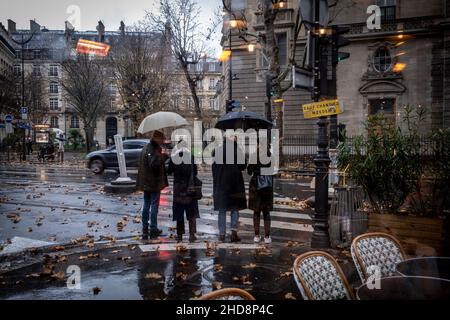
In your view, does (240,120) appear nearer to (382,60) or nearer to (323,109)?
(323,109)

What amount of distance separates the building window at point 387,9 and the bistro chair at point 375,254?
29.6 metres

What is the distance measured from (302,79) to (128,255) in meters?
4.24

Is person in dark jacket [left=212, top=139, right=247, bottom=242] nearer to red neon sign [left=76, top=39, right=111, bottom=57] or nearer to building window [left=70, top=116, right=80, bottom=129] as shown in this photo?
red neon sign [left=76, top=39, right=111, bottom=57]

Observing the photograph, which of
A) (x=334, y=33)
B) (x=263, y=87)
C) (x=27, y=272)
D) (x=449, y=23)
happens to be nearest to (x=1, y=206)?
(x=27, y=272)

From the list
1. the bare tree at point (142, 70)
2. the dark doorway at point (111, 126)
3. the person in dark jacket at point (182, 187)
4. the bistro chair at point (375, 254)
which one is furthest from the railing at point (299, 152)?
the dark doorway at point (111, 126)

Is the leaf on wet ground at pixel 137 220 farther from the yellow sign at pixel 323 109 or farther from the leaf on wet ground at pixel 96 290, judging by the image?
the yellow sign at pixel 323 109

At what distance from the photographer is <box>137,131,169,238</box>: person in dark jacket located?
8148 mm

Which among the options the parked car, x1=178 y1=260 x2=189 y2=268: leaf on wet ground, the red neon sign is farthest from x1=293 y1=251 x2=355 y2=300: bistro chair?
the red neon sign

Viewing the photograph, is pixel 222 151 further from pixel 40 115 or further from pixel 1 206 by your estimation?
pixel 40 115

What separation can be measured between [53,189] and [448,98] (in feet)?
85.2

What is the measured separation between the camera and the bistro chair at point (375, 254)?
156 inches

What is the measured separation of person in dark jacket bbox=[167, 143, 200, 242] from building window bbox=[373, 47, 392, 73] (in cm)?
2616

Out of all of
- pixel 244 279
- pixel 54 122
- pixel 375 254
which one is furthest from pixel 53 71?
pixel 375 254
